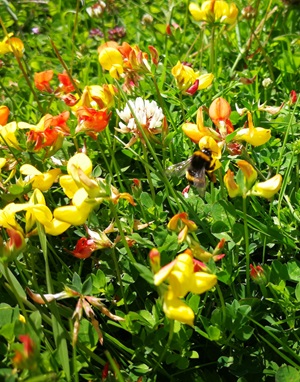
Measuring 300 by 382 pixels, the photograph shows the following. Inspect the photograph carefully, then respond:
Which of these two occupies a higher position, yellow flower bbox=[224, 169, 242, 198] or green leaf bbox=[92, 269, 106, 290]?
yellow flower bbox=[224, 169, 242, 198]

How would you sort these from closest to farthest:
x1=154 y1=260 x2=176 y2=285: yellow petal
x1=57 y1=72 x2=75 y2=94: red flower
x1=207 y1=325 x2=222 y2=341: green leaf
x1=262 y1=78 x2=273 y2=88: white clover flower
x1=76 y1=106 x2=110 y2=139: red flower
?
1. x1=154 y1=260 x2=176 y2=285: yellow petal
2. x1=207 y1=325 x2=222 y2=341: green leaf
3. x1=76 y1=106 x2=110 y2=139: red flower
4. x1=57 y1=72 x2=75 y2=94: red flower
5. x1=262 y1=78 x2=273 y2=88: white clover flower

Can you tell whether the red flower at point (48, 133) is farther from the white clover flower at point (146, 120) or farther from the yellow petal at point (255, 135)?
the yellow petal at point (255, 135)

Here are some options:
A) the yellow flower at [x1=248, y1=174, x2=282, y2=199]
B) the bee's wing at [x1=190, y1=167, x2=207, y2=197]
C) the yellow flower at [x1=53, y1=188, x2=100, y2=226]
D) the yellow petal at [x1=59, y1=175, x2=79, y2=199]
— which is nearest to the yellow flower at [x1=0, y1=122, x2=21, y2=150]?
the yellow petal at [x1=59, y1=175, x2=79, y2=199]

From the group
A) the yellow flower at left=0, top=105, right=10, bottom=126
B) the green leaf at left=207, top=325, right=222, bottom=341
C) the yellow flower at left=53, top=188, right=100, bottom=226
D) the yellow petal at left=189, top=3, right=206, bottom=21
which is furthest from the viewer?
the yellow petal at left=189, top=3, right=206, bottom=21

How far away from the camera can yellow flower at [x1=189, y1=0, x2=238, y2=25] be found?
8.65ft

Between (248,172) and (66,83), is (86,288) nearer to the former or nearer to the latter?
(248,172)

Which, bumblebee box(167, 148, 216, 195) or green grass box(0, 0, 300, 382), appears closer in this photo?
green grass box(0, 0, 300, 382)

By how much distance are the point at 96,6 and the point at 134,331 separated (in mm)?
2293

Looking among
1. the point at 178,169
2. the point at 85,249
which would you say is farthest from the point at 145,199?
the point at 85,249

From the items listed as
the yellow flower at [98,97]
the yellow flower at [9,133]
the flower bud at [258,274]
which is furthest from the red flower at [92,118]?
the flower bud at [258,274]

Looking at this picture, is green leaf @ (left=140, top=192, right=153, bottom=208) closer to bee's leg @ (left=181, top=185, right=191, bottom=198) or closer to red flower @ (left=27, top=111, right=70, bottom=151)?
bee's leg @ (left=181, top=185, right=191, bottom=198)

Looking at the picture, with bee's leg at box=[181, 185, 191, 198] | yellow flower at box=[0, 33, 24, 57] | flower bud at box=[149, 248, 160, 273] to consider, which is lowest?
bee's leg at box=[181, 185, 191, 198]

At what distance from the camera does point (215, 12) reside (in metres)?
2.65

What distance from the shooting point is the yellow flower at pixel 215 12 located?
8.65ft
